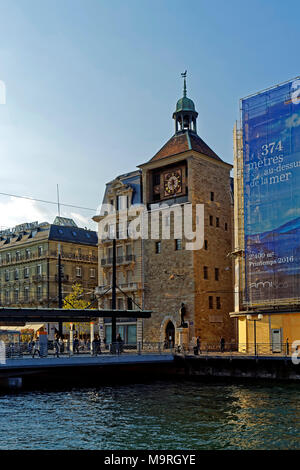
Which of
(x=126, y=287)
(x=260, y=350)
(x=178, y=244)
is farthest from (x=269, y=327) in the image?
(x=126, y=287)

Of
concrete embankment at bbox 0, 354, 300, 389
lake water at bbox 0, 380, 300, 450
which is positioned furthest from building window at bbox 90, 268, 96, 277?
lake water at bbox 0, 380, 300, 450

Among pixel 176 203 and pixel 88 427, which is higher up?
pixel 176 203

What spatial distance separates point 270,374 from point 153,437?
2122cm

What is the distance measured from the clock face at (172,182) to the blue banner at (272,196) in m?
13.9

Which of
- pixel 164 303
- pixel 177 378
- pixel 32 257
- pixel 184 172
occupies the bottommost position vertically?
pixel 177 378

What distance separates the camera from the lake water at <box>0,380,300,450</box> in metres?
20.8

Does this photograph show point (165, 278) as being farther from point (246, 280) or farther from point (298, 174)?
point (298, 174)

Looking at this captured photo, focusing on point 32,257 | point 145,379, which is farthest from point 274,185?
point 32,257

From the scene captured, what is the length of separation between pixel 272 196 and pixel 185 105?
24.5 metres

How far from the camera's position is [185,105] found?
224 feet

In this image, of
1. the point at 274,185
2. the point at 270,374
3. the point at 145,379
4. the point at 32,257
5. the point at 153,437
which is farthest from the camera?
the point at 32,257

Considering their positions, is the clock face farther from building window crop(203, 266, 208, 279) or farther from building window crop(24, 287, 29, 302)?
building window crop(24, 287, 29, 302)

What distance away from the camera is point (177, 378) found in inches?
1766

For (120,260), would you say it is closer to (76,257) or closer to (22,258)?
(76,257)
